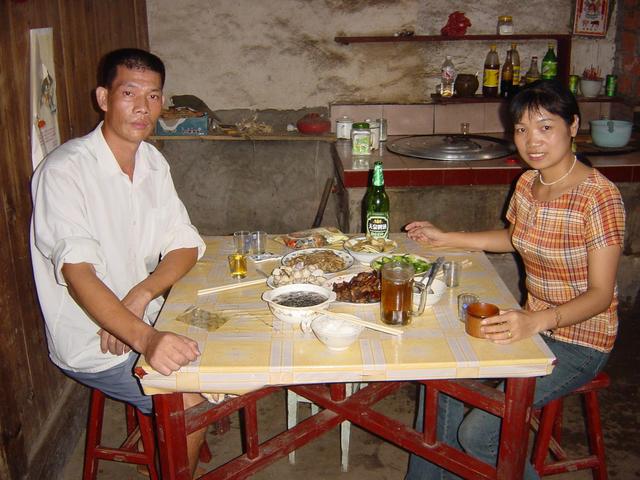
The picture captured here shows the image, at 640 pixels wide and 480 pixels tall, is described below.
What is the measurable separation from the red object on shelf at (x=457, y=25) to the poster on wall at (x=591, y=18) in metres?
0.89

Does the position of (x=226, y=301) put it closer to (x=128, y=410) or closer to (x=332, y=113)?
(x=128, y=410)

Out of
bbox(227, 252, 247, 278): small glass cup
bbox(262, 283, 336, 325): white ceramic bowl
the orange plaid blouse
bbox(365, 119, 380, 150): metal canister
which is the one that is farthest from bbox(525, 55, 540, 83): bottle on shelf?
bbox(262, 283, 336, 325): white ceramic bowl

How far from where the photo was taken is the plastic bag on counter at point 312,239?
8.59 feet

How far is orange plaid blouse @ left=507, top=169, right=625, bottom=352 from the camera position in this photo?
2.04 metres

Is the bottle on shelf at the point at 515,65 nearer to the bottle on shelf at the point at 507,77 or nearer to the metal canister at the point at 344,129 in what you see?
the bottle on shelf at the point at 507,77

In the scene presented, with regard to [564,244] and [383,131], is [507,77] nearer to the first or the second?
[383,131]

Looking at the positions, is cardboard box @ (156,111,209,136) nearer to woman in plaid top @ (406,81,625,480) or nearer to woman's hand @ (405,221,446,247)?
woman's hand @ (405,221,446,247)

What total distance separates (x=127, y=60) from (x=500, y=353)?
162 cm

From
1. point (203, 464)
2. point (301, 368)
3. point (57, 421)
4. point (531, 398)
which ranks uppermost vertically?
point (301, 368)

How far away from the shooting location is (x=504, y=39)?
5.04m

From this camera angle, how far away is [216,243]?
8.87 ft

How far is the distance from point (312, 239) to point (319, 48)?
2.93 m

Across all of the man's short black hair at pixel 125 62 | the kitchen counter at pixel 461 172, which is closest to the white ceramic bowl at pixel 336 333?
the man's short black hair at pixel 125 62

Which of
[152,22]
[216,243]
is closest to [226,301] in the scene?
[216,243]
